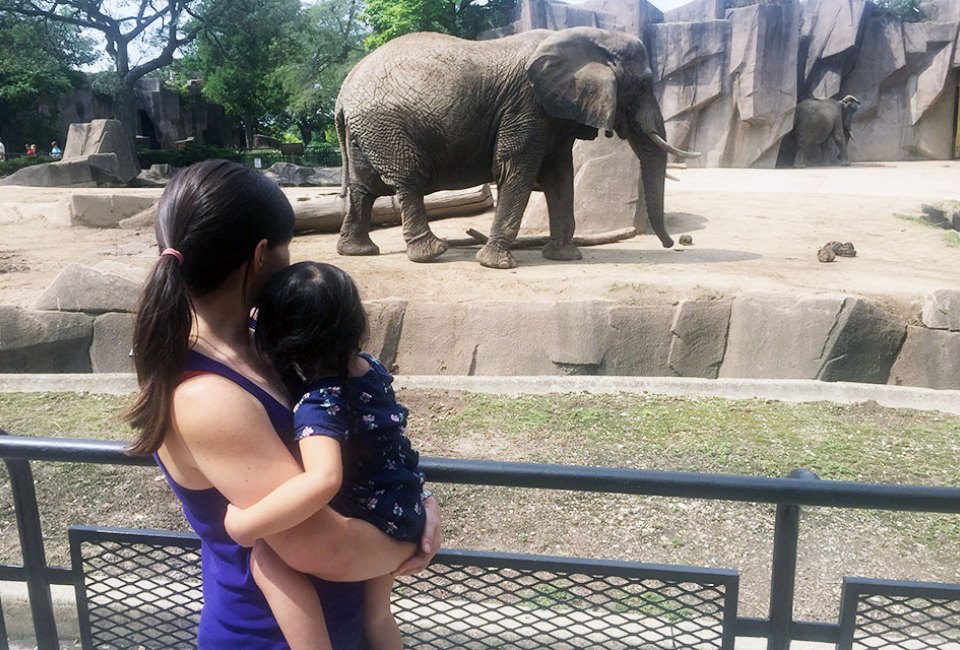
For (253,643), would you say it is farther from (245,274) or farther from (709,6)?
(709,6)

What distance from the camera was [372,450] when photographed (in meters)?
1.30

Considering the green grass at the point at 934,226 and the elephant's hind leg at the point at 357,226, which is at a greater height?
the elephant's hind leg at the point at 357,226

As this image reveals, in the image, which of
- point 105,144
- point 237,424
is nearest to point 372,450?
point 237,424

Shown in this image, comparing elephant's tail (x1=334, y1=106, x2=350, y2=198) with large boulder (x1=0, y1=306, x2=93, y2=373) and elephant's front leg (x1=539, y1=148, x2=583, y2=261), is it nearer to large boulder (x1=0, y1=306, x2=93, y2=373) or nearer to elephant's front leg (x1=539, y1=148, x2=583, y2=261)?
elephant's front leg (x1=539, y1=148, x2=583, y2=261)

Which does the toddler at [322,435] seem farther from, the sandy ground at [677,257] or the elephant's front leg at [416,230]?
the elephant's front leg at [416,230]

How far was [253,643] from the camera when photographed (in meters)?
1.34

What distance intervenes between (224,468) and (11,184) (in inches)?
730

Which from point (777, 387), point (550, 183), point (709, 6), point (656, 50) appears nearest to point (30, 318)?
point (550, 183)

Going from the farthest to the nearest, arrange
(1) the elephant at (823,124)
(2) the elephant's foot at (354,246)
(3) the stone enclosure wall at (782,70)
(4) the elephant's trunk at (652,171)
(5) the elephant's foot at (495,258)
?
(3) the stone enclosure wall at (782,70)
(1) the elephant at (823,124)
(2) the elephant's foot at (354,246)
(4) the elephant's trunk at (652,171)
(5) the elephant's foot at (495,258)

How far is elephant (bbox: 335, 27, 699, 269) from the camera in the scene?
23.2ft

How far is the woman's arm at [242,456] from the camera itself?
118 centimetres

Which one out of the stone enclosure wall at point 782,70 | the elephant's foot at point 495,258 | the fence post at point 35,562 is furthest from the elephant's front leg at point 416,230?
the stone enclosure wall at point 782,70

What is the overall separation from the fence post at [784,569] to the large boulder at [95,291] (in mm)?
5346

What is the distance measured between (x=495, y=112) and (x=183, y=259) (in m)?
6.26
